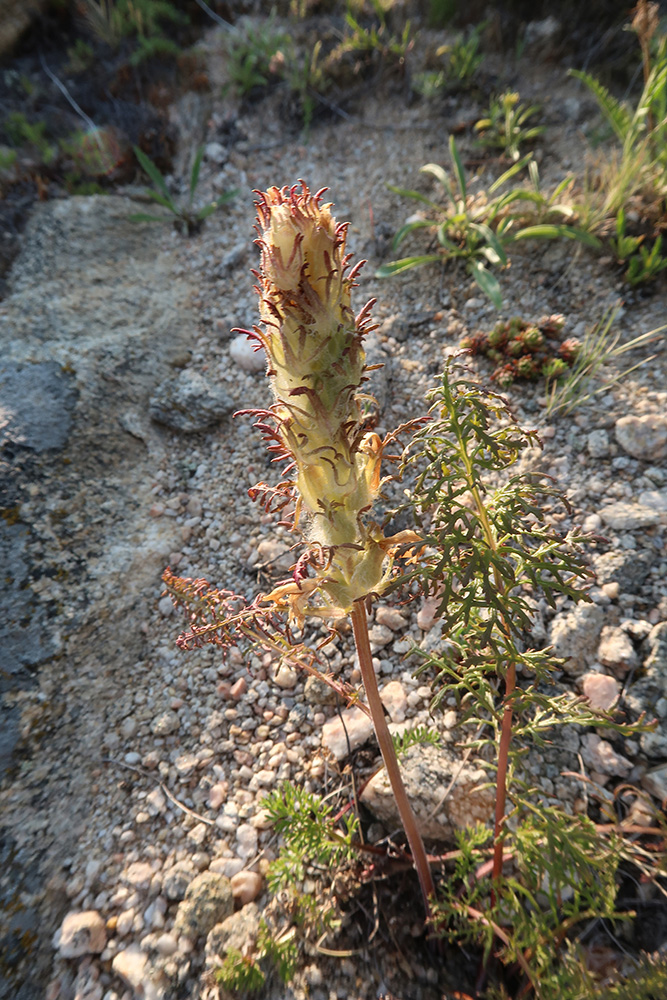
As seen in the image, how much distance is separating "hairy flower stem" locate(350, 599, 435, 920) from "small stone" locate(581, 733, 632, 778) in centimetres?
75

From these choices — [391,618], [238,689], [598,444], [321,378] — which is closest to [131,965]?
[238,689]

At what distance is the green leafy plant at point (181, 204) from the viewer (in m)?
4.61

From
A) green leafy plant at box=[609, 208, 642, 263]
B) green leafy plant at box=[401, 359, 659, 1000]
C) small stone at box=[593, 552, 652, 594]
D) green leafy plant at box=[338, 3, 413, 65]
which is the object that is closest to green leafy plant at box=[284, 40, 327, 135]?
green leafy plant at box=[338, 3, 413, 65]

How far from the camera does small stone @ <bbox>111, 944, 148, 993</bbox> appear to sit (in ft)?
6.58

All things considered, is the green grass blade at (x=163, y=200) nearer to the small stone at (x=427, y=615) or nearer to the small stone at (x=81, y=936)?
the small stone at (x=427, y=615)

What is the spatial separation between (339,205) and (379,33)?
224 centimetres

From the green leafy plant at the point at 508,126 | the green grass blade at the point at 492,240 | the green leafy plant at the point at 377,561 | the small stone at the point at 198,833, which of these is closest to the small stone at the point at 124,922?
the small stone at the point at 198,833

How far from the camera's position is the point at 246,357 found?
147 inches

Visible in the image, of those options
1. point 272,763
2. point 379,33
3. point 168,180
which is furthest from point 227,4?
point 272,763

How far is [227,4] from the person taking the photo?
6.14m

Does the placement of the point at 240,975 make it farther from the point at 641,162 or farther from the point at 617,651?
the point at 641,162

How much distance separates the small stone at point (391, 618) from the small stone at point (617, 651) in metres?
0.86

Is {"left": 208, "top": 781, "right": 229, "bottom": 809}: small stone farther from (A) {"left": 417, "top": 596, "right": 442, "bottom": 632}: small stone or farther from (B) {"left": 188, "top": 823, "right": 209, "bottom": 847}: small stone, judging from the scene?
(A) {"left": 417, "top": 596, "right": 442, "bottom": 632}: small stone

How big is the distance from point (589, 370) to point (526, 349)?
38 cm
